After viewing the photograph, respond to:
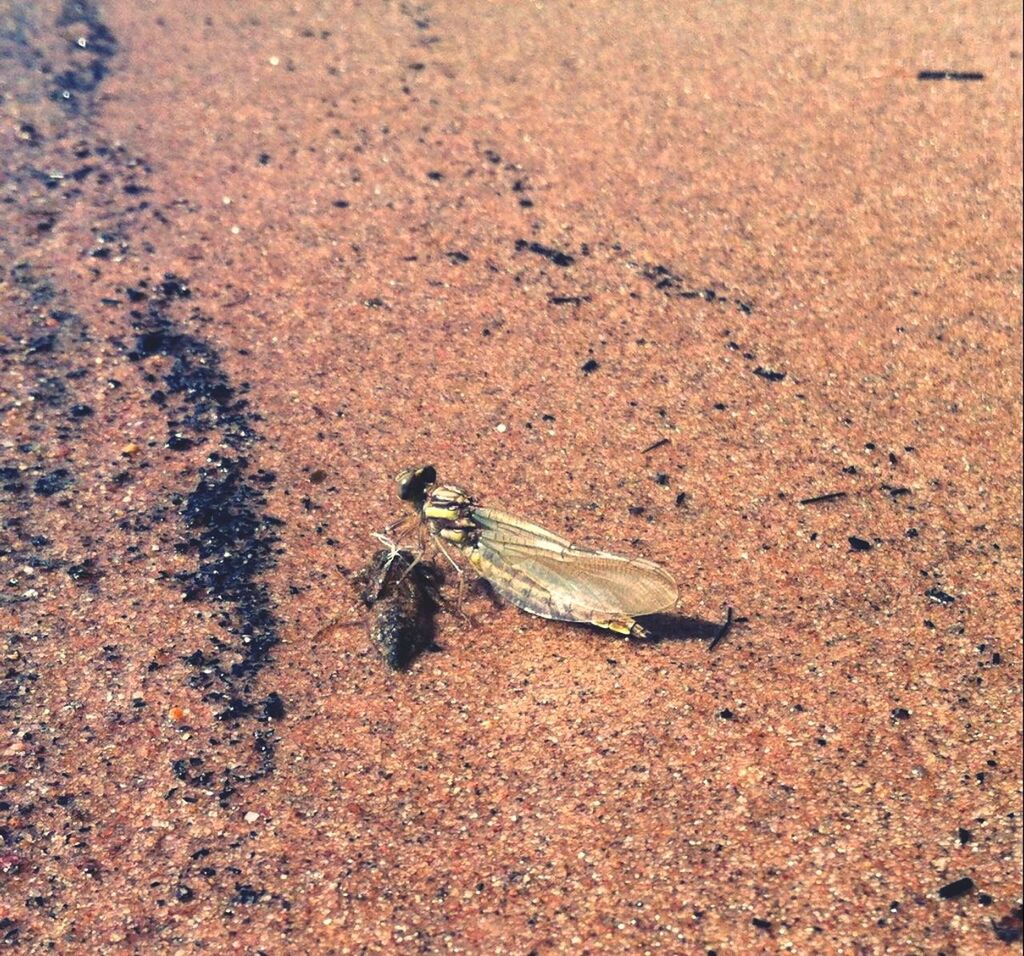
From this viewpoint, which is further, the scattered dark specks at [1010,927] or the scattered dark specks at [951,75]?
the scattered dark specks at [951,75]

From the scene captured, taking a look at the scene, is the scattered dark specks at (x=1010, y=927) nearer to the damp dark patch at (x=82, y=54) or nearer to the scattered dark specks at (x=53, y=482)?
the scattered dark specks at (x=53, y=482)

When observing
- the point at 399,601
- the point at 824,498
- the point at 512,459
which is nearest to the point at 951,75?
the point at 824,498

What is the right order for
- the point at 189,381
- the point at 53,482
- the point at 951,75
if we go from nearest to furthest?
the point at 53,482
the point at 189,381
the point at 951,75

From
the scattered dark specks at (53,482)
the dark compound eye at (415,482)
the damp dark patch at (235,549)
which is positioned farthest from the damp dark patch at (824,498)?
the scattered dark specks at (53,482)

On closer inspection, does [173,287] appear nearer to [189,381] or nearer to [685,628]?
[189,381]

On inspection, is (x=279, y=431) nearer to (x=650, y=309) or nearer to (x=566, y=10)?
(x=650, y=309)

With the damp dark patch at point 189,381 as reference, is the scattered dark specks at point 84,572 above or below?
below
